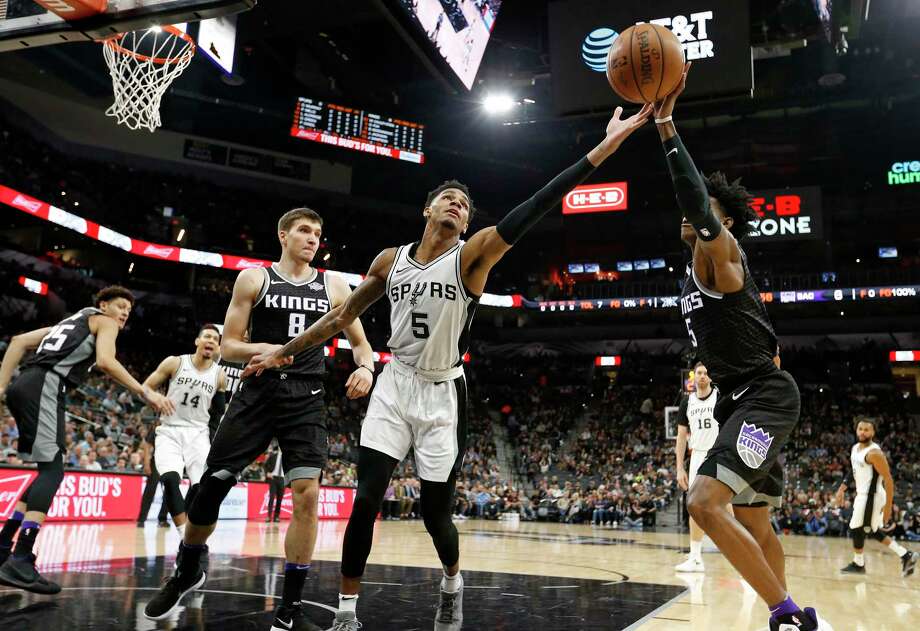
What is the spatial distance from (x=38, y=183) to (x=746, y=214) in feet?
73.2

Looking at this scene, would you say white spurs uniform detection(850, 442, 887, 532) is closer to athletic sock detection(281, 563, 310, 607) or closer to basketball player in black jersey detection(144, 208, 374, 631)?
basketball player in black jersey detection(144, 208, 374, 631)

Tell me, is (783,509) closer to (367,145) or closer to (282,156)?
(367,145)

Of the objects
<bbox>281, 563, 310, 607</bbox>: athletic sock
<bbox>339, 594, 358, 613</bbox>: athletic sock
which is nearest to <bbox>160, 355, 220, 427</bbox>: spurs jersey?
<bbox>281, 563, 310, 607</bbox>: athletic sock

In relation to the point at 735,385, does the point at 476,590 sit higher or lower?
lower

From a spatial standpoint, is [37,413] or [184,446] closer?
[37,413]

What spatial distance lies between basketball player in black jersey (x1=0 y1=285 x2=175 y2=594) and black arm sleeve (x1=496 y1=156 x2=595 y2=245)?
2.84m

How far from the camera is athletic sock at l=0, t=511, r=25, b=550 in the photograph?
472 centimetres

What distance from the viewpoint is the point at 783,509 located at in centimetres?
1894

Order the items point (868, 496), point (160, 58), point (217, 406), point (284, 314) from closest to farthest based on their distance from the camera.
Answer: point (284, 314)
point (217, 406)
point (868, 496)
point (160, 58)

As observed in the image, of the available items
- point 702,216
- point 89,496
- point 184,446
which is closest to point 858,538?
point 702,216

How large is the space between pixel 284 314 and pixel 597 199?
2294 cm

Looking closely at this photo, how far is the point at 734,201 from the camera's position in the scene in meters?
3.89

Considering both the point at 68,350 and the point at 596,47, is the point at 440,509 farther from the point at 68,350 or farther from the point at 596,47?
the point at 596,47

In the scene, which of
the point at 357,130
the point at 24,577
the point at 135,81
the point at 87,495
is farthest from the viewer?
the point at 357,130
